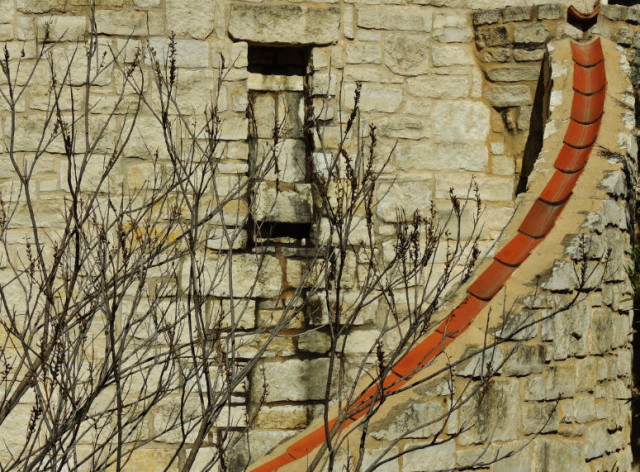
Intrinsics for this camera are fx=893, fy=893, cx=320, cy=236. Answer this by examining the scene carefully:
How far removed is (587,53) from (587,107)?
42 centimetres

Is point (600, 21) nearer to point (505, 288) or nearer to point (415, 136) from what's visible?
point (415, 136)

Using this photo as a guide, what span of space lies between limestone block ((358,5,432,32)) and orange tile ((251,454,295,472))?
236cm

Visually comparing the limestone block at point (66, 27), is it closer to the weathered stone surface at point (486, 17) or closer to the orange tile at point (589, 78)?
the weathered stone surface at point (486, 17)

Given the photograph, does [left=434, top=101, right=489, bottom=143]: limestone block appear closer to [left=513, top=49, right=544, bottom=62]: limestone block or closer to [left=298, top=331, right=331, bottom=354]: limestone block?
[left=513, top=49, right=544, bottom=62]: limestone block

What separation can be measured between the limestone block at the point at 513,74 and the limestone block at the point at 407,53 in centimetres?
39

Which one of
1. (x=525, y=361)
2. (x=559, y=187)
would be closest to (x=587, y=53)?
(x=559, y=187)

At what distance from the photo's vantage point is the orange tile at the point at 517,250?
3.99 m

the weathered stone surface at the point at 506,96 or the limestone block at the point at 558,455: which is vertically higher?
the weathered stone surface at the point at 506,96

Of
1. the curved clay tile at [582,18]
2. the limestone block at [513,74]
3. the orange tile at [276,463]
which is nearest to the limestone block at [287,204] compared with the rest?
the limestone block at [513,74]

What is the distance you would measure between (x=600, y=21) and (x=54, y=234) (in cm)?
323

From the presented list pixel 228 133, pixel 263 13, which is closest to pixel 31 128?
pixel 228 133

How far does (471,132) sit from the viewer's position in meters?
4.97

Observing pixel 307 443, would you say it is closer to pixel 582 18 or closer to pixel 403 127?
pixel 403 127

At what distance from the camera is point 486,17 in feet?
16.3
